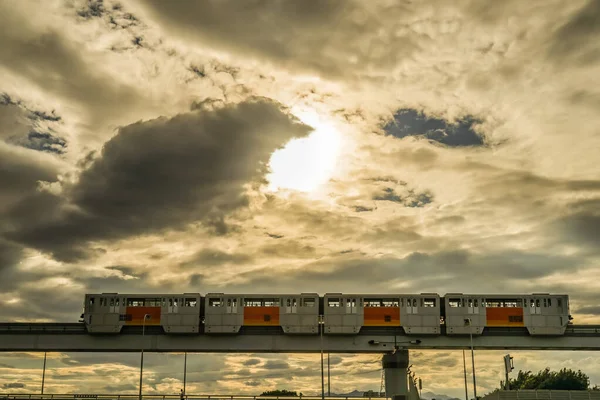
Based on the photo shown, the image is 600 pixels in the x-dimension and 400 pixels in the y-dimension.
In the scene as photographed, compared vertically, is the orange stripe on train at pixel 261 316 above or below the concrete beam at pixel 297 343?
above

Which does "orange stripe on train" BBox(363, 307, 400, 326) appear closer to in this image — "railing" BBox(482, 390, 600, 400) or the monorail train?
the monorail train

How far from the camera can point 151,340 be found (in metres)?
70.1

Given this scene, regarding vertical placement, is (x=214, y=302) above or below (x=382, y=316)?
above

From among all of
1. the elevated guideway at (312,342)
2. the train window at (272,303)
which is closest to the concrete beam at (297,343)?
the elevated guideway at (312,342)

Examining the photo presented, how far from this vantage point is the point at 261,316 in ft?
227

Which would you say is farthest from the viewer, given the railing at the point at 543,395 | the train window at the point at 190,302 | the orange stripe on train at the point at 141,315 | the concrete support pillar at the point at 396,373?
the orange stripe on train at the point at 141,315

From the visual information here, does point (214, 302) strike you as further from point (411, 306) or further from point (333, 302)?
point (411, 306)

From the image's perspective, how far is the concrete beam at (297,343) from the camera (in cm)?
6875

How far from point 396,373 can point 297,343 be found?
1065 centimetres

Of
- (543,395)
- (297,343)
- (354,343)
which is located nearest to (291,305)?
(297,343)

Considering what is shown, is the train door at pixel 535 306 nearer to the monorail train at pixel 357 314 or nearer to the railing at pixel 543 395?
the monorail train at pixel 357 314

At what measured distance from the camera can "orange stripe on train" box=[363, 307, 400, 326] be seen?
226 ft

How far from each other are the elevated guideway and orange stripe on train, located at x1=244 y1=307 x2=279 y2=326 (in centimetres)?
115

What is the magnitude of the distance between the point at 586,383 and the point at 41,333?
3787 inches
